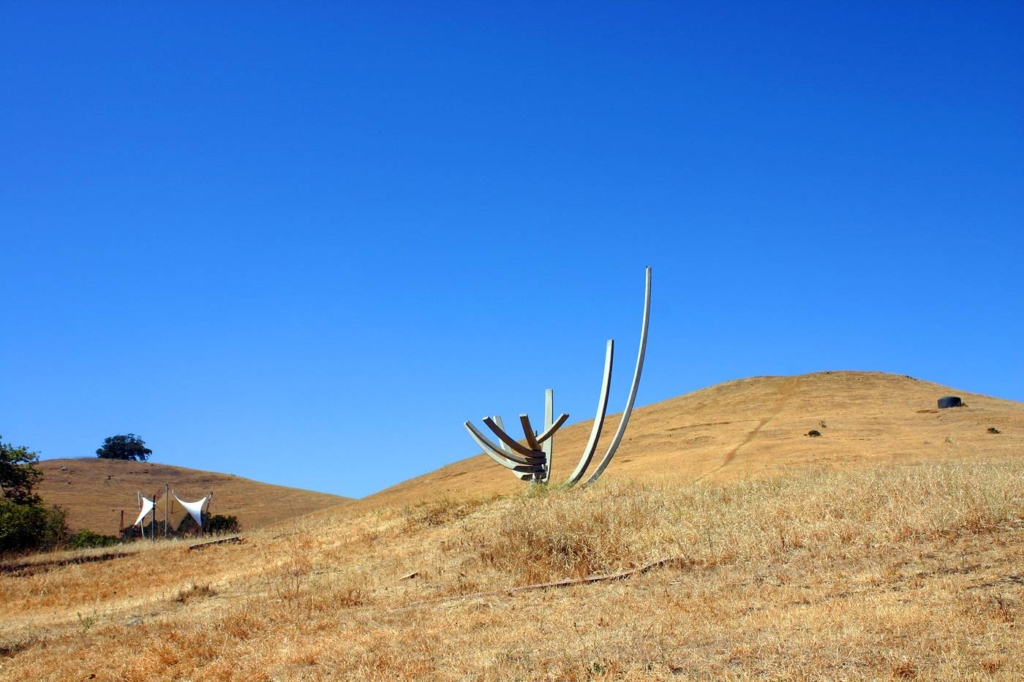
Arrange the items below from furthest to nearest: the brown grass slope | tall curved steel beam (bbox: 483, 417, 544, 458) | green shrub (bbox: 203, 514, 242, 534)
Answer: the brown grass slope
green shrub (bbox: 203, 514, 242, 534)
tall curved steel beam (bbox: 483, 417, 544, 458)

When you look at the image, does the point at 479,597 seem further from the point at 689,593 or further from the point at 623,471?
the point at 623,471

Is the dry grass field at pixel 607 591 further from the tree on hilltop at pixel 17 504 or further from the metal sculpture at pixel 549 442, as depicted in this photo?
the tree on hilltop at pixel 17 504

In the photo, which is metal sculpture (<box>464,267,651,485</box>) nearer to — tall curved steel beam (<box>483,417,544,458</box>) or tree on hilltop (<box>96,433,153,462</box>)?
tall curved steel beam (<box>483,417,544,458</box>)

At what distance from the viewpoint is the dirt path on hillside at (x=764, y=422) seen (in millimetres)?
18894

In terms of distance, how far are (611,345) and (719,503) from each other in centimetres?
617

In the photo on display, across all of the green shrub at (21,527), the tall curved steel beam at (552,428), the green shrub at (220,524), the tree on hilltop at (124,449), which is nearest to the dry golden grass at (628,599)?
the tall curved steel beam at (552,428)

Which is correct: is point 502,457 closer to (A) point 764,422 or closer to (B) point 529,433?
(B) point 529,433

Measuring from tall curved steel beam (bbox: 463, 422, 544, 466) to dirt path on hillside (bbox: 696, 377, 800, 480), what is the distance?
3.41 metres

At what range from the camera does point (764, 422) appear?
1078 inches

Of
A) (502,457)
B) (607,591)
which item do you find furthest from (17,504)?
(607,591)

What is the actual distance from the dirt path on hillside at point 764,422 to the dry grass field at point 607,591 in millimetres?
746

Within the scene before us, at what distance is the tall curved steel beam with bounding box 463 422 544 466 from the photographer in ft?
59.8

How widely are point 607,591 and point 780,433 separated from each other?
53.2 feet

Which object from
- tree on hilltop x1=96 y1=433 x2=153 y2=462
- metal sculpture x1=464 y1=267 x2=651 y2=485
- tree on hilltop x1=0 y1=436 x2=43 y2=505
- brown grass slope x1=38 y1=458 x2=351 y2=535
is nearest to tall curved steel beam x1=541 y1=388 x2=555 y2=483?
metal sculpture x1=464 y1=267 x2=651 y2=485
